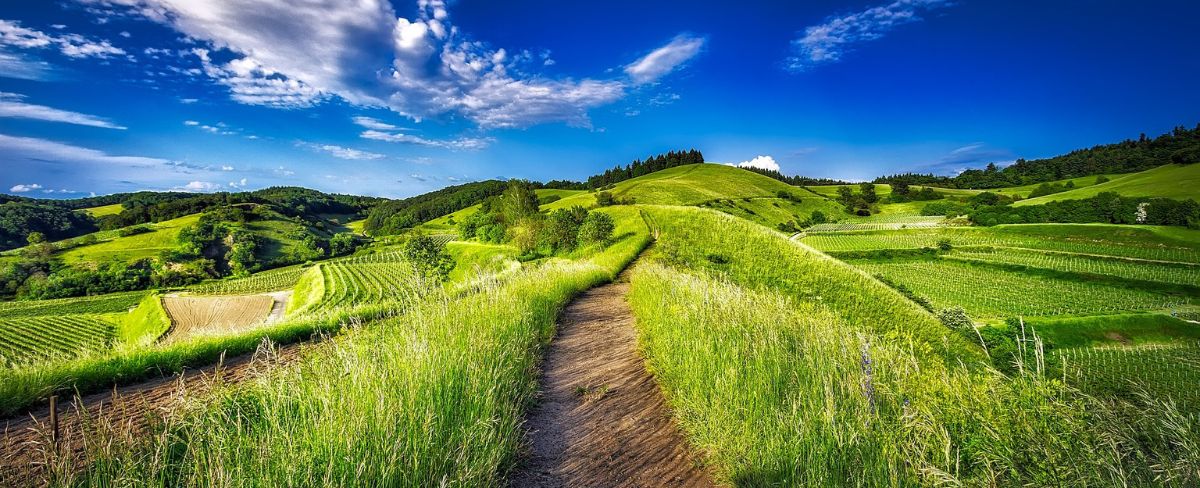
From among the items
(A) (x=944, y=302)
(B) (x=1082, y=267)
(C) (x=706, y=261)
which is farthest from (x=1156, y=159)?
(C) (x=706, y=261)

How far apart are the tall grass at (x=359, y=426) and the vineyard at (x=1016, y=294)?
4406 cm

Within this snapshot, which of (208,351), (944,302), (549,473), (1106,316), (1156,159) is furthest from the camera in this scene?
(1156,159)

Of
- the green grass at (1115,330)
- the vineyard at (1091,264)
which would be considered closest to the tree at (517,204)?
the green grass at (1115,330)

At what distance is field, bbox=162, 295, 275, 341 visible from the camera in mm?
56419

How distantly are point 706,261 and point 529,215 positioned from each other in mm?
33030

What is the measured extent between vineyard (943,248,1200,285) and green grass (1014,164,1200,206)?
76.8 ft

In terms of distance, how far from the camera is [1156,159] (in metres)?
88.8

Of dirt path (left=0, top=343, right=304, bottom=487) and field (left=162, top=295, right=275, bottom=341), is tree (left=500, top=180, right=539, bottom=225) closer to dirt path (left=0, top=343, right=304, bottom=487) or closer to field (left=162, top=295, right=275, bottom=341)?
field (left=162, top=295, right=275, bottom=341)

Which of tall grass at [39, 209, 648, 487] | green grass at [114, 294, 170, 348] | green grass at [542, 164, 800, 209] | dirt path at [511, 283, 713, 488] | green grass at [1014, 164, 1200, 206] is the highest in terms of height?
green grass at [542, 164, 800, 209]

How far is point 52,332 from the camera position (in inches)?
2004

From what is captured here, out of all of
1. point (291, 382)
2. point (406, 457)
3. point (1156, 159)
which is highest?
point (1156, 159)

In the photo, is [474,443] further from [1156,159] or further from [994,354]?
[1156,159]

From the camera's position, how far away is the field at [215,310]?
56.4 metres

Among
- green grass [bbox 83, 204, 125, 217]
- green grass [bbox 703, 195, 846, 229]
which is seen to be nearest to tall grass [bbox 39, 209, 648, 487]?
green grass [bbox 703, 195, 846, 229]
